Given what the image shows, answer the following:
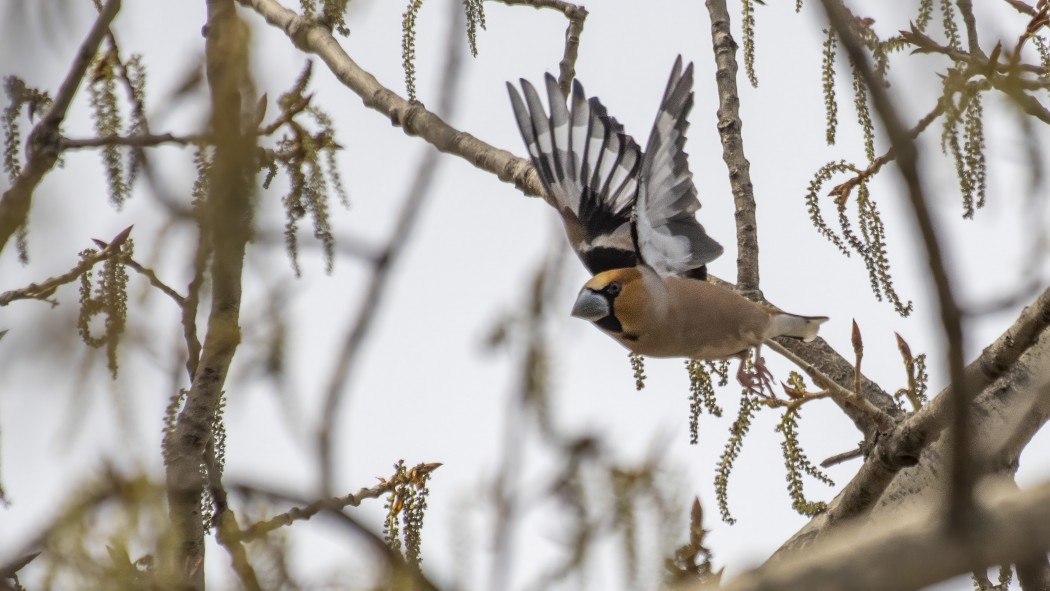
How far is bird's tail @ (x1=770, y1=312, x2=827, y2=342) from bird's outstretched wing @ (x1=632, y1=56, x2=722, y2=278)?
31 centimetres

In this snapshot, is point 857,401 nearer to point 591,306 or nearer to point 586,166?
point 591,306

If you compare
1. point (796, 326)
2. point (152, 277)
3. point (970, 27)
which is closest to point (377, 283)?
point (152, 277)

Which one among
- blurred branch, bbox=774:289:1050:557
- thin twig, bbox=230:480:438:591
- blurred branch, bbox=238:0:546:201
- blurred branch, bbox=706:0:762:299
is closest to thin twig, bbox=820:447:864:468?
blurred branch, bbox=774:289:1050:557

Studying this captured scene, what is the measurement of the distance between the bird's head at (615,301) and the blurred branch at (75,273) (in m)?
1.75

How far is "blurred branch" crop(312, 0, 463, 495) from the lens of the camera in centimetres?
103

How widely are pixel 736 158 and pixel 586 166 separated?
539 mm

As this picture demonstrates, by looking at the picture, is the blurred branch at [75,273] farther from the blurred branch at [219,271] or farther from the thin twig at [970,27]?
the thin twig at [970,27]

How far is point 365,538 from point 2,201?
0.74 meters

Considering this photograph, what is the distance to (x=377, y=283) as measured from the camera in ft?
3.53

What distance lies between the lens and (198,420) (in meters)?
1.96

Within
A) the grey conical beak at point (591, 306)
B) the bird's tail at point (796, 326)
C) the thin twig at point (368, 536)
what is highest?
the grey conical beak at point (591, 306)

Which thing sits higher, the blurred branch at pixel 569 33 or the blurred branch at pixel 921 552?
the blurred branch at pixel 569 33

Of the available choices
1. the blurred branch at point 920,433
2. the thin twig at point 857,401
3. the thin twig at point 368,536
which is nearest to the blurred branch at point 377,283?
the thin twig at point 368,536

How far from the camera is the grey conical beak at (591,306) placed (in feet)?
11.8
